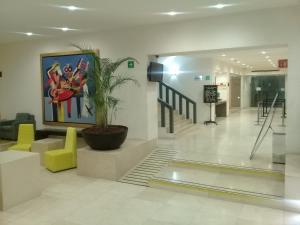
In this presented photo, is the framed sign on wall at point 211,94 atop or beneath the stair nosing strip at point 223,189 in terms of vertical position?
atop

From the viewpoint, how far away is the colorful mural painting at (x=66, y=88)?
24.3 ft

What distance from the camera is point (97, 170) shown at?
5.77 m

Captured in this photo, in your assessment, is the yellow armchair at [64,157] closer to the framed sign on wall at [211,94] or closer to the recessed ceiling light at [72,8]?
the recessed ceiling light at [72,8]

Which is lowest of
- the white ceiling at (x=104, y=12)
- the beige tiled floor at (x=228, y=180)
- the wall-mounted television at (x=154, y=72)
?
the beige tiled floor at (x=228, y=180)

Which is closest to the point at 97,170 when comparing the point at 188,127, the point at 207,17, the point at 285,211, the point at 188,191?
the point at 188,191

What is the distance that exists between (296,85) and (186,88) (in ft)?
21.5

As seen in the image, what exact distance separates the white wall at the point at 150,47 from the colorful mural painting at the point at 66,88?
0.31 m

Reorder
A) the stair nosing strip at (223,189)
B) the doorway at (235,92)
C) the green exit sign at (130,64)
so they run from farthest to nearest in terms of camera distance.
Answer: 1. the doorway at (235,92)
2. the green exit sign at (130,64)
3. the stair nosing strip at (223,189)

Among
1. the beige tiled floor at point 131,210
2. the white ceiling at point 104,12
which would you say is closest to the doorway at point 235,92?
the white ceiling at point 104,12

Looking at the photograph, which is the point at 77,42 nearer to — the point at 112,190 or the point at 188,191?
the point at 112,190

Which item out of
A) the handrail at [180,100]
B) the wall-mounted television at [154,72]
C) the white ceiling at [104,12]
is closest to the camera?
the white ceiling at [104,12]

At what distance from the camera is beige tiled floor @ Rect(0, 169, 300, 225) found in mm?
3930

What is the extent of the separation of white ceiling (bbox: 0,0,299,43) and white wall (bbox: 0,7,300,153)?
0.22m

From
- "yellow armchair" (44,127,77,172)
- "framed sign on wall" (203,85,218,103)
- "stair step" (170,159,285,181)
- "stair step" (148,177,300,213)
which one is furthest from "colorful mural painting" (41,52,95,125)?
"framed sign on wall" (203,85,218,103)
